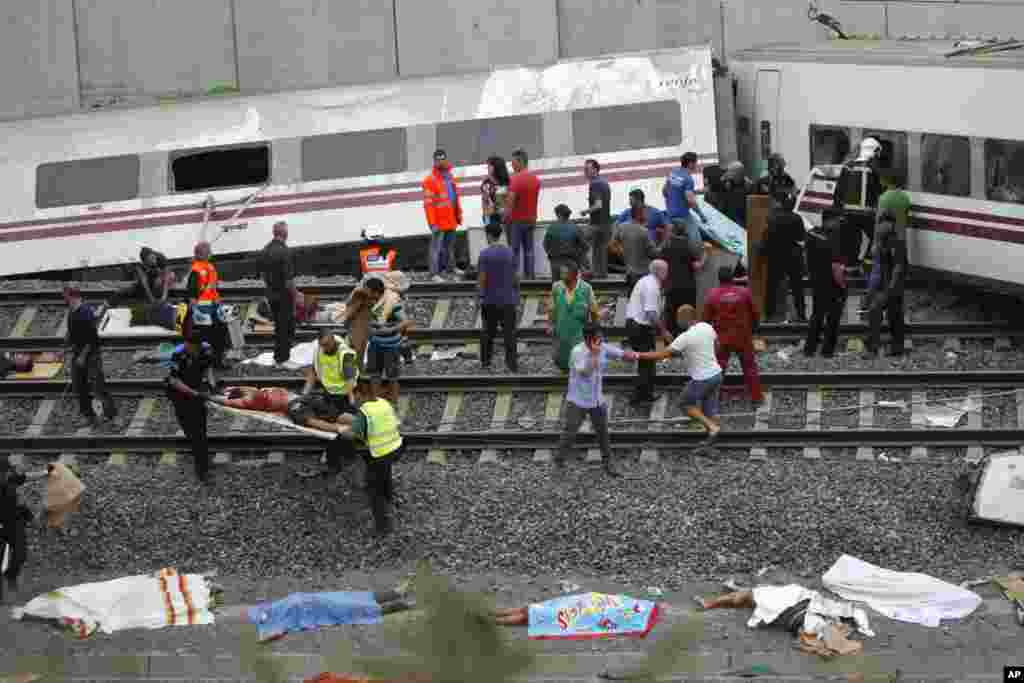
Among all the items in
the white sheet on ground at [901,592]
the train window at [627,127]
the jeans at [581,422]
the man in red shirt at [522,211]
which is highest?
the train window at [627,127]

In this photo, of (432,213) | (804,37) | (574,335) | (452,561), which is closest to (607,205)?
(432,213)

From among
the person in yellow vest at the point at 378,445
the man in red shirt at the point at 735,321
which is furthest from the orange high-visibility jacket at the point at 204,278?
the man in red shirt at the point at 735,321

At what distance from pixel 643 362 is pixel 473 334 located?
2.54 metres

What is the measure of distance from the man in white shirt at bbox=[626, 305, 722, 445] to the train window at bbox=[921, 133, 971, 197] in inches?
182

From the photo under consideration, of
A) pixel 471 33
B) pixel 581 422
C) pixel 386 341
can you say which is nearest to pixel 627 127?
pixel 471 33

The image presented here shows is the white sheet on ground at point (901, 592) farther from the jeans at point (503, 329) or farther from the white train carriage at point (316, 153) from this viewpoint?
the white train carriage at point (316, 153)

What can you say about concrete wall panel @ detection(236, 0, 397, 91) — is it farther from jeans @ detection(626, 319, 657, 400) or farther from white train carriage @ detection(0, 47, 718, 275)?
jeans @ detection(626, 319, 657, 400)

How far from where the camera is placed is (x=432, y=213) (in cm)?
1900

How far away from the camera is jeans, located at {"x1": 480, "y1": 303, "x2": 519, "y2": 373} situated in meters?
16.0

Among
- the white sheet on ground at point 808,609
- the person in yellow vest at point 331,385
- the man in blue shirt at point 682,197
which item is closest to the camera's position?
the white sheet on ground at point 808,609

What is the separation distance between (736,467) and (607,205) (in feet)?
18.1

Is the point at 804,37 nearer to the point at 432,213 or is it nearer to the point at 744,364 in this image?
the point at 432,213

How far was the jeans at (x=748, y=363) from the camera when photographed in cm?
1505

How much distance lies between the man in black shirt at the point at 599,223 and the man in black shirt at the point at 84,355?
234 inches
